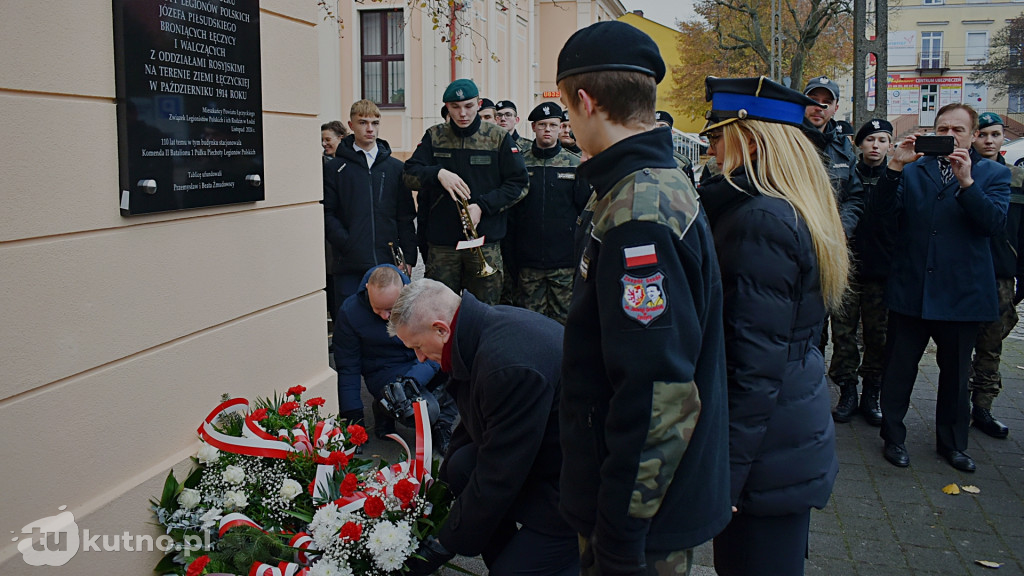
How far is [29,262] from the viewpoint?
2.91 meters

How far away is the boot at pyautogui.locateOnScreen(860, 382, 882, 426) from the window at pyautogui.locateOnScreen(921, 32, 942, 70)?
59939 millimetres

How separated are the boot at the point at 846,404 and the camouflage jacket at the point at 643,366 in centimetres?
448

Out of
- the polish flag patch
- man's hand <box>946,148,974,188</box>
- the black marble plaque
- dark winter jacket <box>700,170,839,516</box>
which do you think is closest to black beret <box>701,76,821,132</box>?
dark winter jacket <box>700,170,839,516</box>

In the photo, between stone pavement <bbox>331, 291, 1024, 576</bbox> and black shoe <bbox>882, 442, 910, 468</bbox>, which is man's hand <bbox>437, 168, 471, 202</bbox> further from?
black shoe <bbox>882, 442, 910, 468</bbox>

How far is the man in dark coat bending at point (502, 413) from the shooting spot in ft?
9.44

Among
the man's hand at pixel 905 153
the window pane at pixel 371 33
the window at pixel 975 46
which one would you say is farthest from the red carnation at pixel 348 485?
the window at pixel 975 46

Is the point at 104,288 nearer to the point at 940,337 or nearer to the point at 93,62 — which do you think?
the point at 93,62

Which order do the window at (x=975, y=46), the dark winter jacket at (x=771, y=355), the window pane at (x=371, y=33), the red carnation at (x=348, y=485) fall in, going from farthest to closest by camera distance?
1. the window at (x=975, y=46)
2. the window pane at (x=371, y=33)
3. the red carnation at (x=348, y=485)
4. the dark winter jacket at (x=771, y=355)

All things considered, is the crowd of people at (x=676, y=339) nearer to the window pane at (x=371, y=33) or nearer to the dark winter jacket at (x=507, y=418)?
the dark winter jacket at (x=507, y=418)

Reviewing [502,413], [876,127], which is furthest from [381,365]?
[876,127]

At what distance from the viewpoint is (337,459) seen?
12.6 ft

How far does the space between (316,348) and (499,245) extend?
2.54 m

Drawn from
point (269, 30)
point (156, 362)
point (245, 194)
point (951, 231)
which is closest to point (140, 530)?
point (156, 362)

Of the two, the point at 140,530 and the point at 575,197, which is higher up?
the point at 575,197
